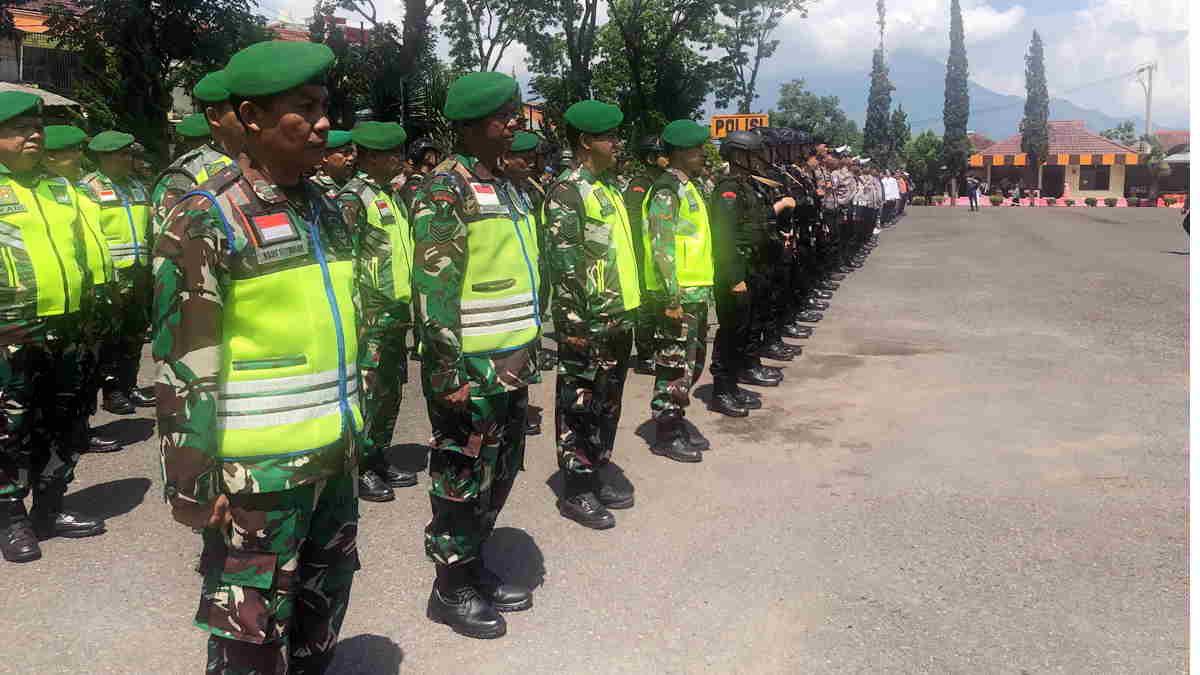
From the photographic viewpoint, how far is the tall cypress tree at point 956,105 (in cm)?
6369

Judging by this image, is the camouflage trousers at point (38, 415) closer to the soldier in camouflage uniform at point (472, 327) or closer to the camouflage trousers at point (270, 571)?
the soldier in camouflage uniform at point (472, 327)

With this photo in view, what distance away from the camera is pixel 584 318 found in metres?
4.36

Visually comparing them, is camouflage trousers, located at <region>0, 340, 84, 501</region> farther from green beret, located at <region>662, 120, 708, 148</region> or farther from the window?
the window

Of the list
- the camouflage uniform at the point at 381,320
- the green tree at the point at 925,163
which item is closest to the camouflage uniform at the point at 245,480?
the camouflage uniform at the point at 381,320

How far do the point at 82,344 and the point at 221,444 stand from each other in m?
2.78

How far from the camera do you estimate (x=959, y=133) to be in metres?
66.2

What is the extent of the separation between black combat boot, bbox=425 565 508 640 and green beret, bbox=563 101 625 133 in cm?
207

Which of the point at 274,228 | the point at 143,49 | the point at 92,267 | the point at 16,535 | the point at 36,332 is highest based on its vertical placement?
the point at 143,49

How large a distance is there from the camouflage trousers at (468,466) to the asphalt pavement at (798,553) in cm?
35

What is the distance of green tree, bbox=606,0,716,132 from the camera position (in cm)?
2977

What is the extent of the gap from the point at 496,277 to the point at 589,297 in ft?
3.32

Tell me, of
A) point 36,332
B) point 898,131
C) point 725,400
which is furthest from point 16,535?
point 898,131

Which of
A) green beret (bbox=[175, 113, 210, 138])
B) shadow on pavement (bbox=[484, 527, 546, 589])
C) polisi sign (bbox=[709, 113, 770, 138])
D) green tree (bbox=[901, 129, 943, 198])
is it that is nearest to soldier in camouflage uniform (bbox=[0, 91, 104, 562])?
green beret (bbox=[175, 113, 210, 138])

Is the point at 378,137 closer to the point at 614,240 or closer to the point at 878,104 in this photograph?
the point at 614,240
